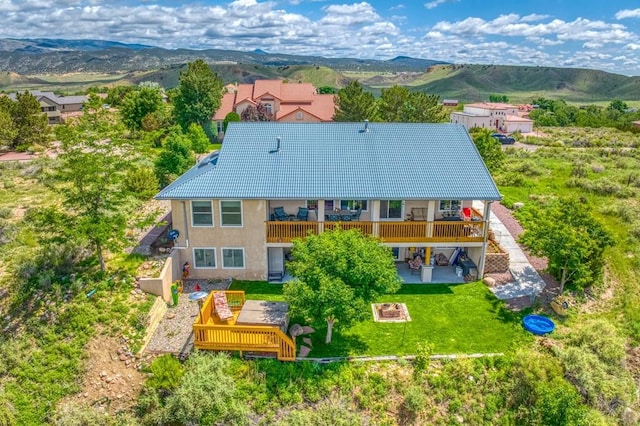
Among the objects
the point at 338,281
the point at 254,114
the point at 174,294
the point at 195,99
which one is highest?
the point at 195,99

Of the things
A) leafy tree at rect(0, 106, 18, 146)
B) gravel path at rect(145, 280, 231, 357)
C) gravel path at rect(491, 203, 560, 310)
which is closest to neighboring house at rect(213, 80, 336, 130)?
leafy tree at rect(0, 106, 18, 146)

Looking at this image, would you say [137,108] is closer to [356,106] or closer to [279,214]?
[356,106]

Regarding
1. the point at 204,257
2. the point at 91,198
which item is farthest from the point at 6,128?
the point at 204,257

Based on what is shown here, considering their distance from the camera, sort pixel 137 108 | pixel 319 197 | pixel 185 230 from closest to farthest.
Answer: pixel 319 197 → pixel 185 230 → pixel 137 108

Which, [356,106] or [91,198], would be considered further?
[356,106]

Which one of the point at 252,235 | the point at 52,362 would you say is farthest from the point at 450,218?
the point at 52,362

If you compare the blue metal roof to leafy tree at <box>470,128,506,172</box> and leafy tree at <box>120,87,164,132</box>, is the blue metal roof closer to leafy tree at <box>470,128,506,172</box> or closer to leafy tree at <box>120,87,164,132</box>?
leafy tree at <box>470,128,506,172</box>

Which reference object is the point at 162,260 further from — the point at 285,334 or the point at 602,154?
the point at 602,154
